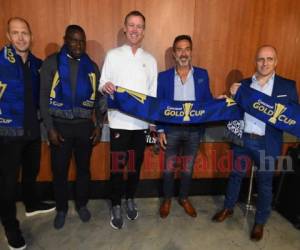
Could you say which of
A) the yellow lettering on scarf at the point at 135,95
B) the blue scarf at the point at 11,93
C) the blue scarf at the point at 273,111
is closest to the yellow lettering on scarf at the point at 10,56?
the blue scarf at the point at 11,93

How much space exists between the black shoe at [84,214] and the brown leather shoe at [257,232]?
147cm

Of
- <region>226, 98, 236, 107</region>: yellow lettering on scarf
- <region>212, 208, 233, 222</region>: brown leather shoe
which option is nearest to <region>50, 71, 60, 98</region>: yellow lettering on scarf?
<region>226, 98, 236, 107</region>: yellow lettering on scarf

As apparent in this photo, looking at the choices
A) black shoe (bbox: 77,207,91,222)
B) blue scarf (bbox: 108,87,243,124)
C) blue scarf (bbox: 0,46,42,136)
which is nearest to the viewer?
blue scarf (bbox: 0,46,42,136)

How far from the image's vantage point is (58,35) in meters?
2.68

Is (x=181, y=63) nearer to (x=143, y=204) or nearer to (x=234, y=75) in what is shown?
(x=234, y=75)

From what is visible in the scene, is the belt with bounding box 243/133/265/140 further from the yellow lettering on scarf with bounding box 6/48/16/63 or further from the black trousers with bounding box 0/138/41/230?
the yellow lettering on scarf with bounding box 6/48/16/63

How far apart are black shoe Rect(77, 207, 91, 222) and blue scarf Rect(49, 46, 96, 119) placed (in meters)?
0.91

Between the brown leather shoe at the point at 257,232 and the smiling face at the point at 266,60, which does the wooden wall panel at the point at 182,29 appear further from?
the brown leather shoe at the point at 257,232

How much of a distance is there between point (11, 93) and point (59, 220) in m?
1.18

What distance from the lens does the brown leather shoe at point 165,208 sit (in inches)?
108

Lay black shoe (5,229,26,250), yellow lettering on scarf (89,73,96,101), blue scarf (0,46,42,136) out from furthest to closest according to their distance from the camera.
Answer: yellow lettering on scarf (89,73,96,101) → black shoe (5,229,26,250) → blue scarf (0,46,42,136)

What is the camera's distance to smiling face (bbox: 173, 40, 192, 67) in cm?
232

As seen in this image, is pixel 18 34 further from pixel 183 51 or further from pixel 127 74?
pixel 183 51

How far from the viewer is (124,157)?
2.53 metres
